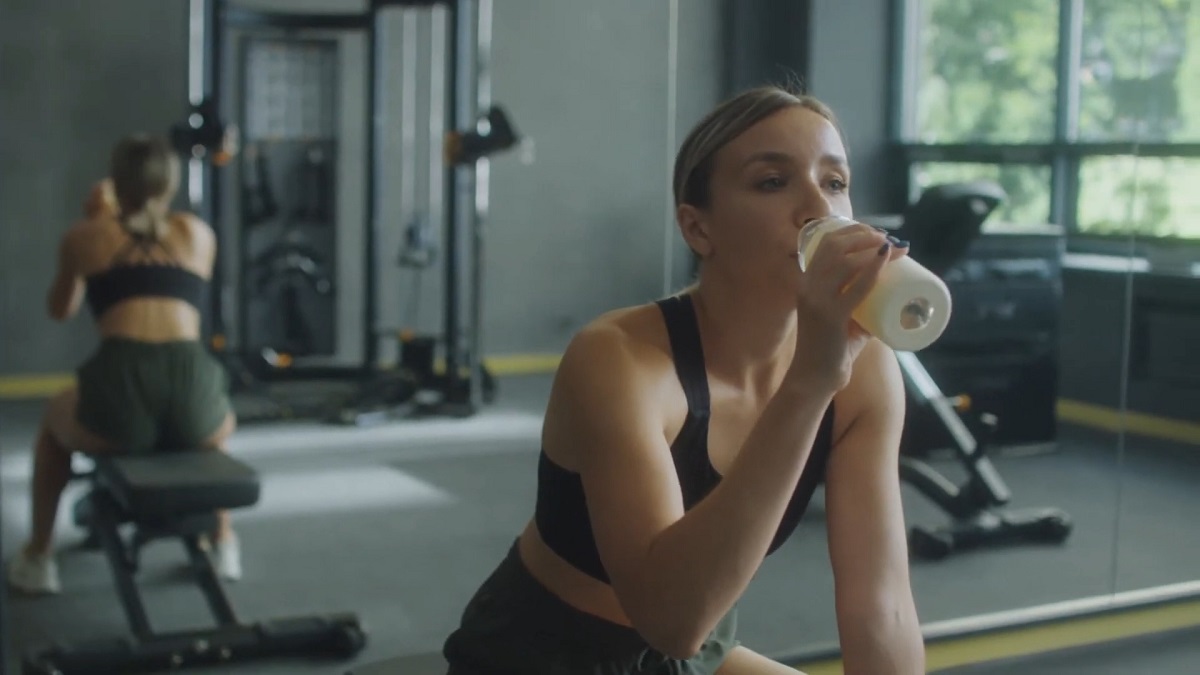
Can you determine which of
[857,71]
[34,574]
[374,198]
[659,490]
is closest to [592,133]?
[374,198]

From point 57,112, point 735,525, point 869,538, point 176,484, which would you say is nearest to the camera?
point 735,525

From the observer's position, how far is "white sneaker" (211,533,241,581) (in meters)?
2.65

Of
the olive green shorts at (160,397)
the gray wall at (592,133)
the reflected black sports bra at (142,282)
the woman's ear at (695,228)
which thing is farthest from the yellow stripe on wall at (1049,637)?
the woman's ear at (695,228)

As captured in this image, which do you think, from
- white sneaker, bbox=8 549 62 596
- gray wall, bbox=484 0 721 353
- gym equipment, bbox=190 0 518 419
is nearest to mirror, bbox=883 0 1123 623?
gray wall, bbox=484 0 721 353

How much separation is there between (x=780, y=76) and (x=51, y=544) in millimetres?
1663

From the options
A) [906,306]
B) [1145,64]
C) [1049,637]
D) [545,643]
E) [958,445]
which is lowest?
[1049,637]

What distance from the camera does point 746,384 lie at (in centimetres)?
128

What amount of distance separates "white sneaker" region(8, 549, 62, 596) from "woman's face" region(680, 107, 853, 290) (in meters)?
1.75

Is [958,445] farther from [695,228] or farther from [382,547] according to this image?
[695,228]

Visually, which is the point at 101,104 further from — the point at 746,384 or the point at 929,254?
the point at 929,254

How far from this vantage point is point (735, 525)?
3.43 feet

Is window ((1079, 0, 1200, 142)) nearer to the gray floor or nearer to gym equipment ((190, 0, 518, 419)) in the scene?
the gray floor

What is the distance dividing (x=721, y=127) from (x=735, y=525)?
0.38 meters

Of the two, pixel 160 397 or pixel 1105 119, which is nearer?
pixel 160 397
